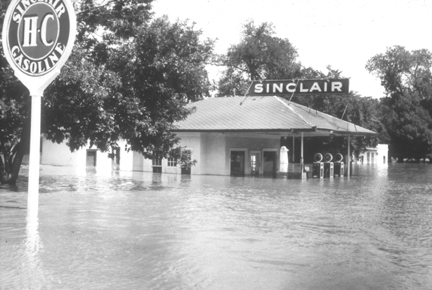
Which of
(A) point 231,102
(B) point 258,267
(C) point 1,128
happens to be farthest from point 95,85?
(A) point 231,102

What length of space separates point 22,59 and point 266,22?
184 feet

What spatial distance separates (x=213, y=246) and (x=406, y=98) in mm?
69583

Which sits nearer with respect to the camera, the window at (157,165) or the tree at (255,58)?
the window at (157,165)

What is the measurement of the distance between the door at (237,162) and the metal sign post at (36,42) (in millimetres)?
25336

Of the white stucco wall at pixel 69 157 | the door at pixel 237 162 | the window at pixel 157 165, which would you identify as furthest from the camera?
the white stucco wall at pixel 69 157

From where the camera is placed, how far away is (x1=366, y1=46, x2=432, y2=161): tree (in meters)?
66.2

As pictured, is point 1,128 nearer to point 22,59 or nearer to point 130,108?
point 130,108

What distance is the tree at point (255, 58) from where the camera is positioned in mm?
60000

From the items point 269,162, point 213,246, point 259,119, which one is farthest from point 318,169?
point 213,246

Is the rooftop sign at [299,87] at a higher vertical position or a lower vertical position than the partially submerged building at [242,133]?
higher

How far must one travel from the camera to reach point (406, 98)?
7281cm

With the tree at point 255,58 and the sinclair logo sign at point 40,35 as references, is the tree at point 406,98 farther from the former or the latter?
the sinclair logo sign at point 40,35

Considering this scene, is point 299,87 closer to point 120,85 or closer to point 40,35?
point 120,85

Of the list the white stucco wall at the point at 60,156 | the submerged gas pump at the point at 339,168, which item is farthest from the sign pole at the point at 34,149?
the white stucco wall at the point at 60,156
